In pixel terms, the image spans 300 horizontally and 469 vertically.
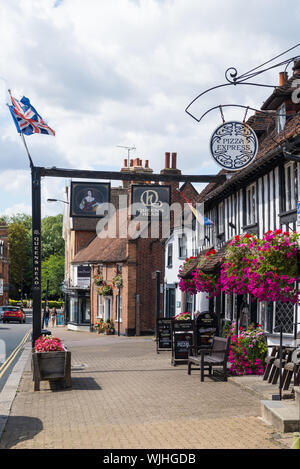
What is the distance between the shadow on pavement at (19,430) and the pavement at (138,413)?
13 millimetres

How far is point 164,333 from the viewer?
2105 cm

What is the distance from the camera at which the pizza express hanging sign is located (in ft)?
46.4

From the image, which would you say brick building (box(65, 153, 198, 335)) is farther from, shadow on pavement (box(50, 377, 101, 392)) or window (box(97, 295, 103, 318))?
shadow on pavement (box(50, 377, 101, 392))

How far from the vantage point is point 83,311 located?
43469mm

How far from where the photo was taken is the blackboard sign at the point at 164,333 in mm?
20703

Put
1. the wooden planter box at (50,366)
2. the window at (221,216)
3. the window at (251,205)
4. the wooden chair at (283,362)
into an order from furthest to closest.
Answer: the window at (221,216) < the window at (251,205) < the wooden planter box at (50,366) < the wooden chair at (283,362)

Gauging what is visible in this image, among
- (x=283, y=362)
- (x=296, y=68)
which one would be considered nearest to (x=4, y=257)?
(x=296, y=68)

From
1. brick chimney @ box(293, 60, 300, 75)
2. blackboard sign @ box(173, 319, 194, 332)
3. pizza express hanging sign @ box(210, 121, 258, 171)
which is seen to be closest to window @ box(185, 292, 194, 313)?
blackboard sign @ box(173, 319, 194, 332)

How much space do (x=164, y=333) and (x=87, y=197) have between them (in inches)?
247

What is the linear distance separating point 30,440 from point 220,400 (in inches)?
163

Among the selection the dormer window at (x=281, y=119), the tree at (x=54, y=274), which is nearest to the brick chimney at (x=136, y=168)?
the dormer window at (x=281, y=119)

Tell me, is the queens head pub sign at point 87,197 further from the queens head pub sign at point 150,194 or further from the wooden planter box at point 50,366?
the wooden planter box at point 50,366

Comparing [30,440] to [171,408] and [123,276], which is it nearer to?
[171,408]
